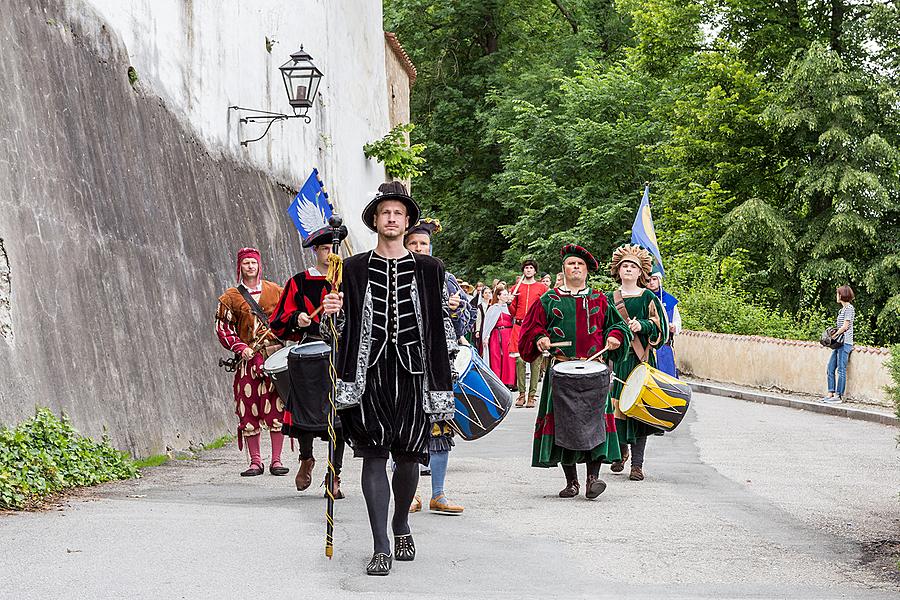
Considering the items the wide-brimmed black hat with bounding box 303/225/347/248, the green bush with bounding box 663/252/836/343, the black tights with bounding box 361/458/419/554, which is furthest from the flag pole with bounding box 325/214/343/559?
the green bush with bounding box 663/252/836/343

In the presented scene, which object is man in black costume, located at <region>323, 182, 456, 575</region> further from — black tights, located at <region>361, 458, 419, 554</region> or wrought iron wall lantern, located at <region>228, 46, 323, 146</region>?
wrought iron wall lantern, located at <region>228, 46, 323, 146</region>

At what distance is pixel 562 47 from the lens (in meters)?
45.0

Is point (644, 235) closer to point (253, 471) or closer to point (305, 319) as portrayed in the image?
point (253, 471)

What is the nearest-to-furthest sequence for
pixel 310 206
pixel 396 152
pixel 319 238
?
pixel 319 238 → pixel 310 206 → pixel 396 152

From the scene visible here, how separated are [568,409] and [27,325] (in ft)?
12.8

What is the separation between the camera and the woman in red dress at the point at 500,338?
1961 centimetres

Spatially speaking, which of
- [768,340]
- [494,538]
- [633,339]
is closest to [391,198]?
[494,538]

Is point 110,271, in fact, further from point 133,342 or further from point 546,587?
point 546,587

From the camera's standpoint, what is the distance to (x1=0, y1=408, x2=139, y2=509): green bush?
8055 mm

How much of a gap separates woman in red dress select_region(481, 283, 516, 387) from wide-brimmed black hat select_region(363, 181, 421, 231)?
1271cm

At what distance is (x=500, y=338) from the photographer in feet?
65.1

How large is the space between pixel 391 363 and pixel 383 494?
633mm

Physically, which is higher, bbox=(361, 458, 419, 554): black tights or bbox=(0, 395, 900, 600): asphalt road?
bbox=(361, 458, 419, 554): black tights

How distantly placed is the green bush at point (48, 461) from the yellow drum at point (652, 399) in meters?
3.86
